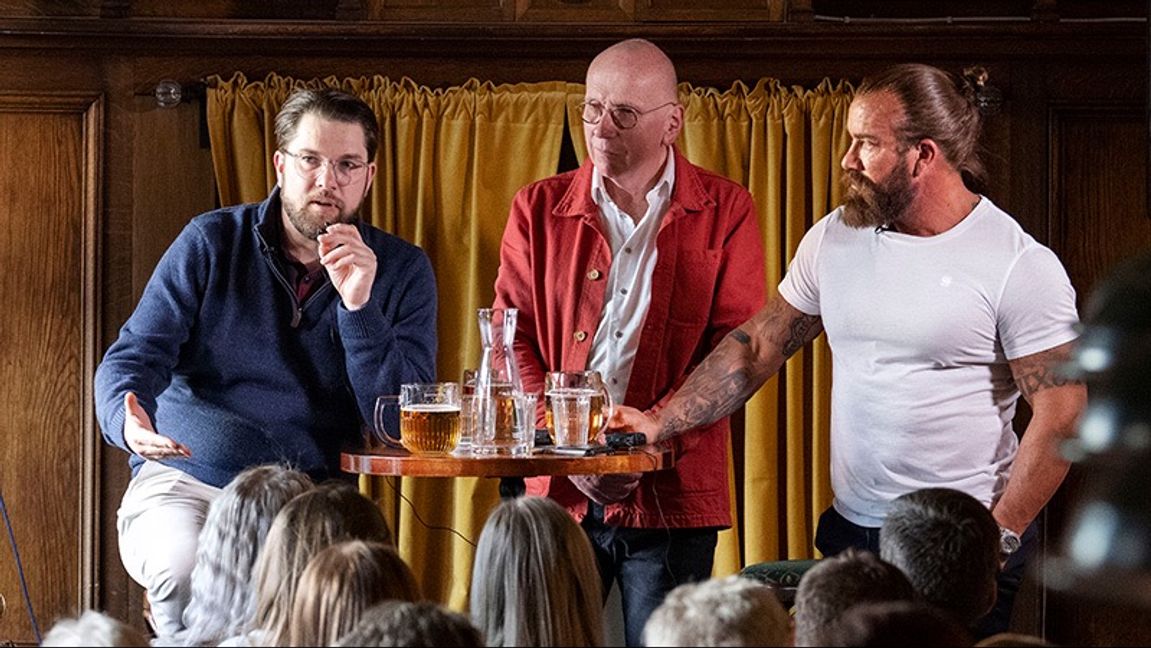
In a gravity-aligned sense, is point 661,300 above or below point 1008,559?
above

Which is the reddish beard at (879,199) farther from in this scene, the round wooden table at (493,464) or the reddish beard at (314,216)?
the reddish beard at (314,216)

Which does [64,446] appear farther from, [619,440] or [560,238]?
[619,440]

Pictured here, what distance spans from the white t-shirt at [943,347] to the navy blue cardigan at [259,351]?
99cm

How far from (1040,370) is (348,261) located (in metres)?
1.41

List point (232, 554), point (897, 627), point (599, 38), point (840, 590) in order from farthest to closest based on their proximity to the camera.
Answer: point (599, 38) → point (232, 554) → point (840, 590) → point (897, 627)

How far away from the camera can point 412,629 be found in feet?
6.33

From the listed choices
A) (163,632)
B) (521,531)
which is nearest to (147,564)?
(163,632)

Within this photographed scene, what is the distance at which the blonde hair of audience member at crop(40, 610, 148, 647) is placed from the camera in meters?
2.01

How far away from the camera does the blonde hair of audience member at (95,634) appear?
2.01 m

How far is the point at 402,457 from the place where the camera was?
3162 mm

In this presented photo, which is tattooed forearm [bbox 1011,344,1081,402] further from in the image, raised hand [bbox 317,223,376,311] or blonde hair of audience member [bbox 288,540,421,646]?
blonde hair of audience member [bbox 288,540,421,646]

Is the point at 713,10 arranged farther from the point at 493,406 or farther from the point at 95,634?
the point at 95,634

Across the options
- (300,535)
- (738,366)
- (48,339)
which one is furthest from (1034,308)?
(48,339)

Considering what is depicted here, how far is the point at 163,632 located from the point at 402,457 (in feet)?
2.11
